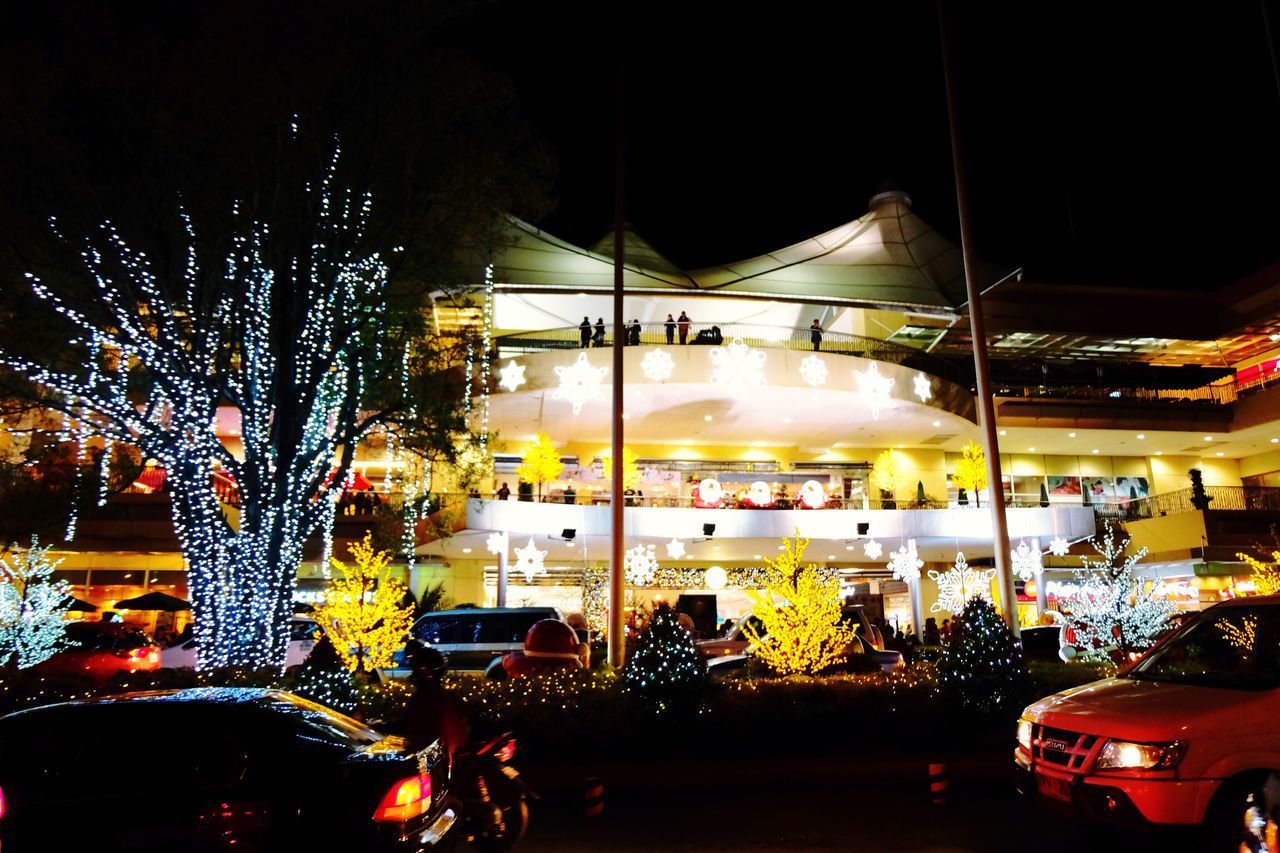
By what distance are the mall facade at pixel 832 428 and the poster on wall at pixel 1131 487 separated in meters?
0.08

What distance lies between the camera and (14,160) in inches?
393

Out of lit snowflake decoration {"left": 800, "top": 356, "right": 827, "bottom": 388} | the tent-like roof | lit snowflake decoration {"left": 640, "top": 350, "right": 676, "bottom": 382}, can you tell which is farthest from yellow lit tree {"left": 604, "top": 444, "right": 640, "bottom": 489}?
lit snowflake decoration {"left": 800, "top": 356, "right": 827, "bottom": 388}

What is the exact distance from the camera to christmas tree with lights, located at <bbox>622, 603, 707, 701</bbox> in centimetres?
841

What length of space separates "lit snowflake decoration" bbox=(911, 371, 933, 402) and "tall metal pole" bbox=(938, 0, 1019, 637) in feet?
42.7

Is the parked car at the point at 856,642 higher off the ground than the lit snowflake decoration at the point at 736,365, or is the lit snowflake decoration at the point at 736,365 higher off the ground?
the lit snowflake decoration at the point at 736,365

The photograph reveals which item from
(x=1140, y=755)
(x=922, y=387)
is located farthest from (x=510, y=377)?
(x=1140, y=755)

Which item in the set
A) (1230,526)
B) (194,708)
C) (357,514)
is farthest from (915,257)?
(194,708)

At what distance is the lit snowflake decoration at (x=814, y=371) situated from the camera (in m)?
24.5

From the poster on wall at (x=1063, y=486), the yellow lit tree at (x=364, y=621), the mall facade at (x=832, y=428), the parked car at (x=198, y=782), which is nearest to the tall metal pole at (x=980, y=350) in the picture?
the yellow lit tree at (x=364, y=621)

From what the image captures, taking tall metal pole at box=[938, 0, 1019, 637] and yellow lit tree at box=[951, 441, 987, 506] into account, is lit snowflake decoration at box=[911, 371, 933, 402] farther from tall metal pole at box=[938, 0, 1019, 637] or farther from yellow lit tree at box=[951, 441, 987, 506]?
tall metal pole at box=[938, 0, 1019, 637]

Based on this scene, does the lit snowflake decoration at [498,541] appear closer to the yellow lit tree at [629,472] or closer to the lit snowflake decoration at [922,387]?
the yellow lit tree at [629,472]

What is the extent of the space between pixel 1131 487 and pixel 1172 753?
36828 mm

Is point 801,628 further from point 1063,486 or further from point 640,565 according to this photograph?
point 1063,486

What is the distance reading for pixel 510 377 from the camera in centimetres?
2330
